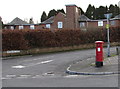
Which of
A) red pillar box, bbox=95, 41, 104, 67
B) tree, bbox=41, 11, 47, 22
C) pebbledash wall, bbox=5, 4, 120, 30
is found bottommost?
red pillar box, bbox=95, 41, 104, 67

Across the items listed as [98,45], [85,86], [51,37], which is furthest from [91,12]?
[85,86]

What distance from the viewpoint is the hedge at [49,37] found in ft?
83.7

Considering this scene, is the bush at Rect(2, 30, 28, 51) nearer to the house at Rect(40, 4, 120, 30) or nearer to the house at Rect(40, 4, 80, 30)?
the house at Rect(40, 4, 120, 30)

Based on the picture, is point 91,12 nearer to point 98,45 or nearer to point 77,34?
point 77,34

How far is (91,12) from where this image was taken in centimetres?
8856

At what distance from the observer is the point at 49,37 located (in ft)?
94.3

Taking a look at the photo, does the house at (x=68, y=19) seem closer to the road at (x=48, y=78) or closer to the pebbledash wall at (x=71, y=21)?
the pebbledash wall at (x=71, y=21)

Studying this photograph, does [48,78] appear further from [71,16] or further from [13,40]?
[71,16]

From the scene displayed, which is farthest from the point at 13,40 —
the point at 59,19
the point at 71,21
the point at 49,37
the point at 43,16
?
the point at 43,16

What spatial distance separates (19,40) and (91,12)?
65.9 m

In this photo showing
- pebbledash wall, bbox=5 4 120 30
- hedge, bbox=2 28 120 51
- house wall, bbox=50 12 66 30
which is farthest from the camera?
house wall, bbox=50 12 66 30

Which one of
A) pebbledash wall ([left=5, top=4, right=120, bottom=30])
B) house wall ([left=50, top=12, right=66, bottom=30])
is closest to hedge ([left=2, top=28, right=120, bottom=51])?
pebbledash wall ([left=5, top=4, right=120, bottom=30])

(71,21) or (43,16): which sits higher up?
(43,16)

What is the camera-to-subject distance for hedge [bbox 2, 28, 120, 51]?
25.5 m
